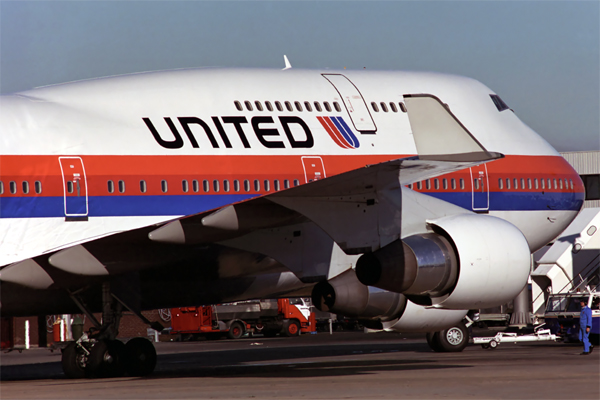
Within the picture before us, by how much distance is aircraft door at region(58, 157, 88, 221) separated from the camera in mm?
16031

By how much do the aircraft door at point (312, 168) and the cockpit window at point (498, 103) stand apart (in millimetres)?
5709

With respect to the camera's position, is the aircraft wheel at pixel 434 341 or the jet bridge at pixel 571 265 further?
the jet bridge at pixel 571 265

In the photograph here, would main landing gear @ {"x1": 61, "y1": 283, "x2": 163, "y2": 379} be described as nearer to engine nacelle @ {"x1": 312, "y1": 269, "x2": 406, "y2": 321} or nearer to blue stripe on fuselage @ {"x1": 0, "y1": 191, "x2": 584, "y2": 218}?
blue stripe on fuselage @ {"x1": 0, "y1": 191, "x2": 584, "y2": 218}

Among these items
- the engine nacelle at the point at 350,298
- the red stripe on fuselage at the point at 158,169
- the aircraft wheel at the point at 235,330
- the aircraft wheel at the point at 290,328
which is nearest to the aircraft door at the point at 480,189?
the red stripe on fuselage at the point at 158,169

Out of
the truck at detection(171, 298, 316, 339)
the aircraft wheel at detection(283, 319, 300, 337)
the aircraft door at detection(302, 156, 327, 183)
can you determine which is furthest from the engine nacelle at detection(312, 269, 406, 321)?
the aircraft wheel at detection(283, 319, 300, 337)

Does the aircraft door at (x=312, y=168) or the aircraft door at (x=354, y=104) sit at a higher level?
the aircraft door at (x=354, y=104)

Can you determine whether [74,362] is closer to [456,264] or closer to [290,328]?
[456,264]

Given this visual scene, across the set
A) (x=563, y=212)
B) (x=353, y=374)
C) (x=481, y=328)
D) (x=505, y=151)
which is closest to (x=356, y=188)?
(x=353, y=374)

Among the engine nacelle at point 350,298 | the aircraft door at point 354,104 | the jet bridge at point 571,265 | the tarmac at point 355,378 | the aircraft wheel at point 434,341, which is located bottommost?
the tarmac at point 355,378

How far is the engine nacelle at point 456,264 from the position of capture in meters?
14.2

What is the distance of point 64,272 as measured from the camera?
48.5 feet

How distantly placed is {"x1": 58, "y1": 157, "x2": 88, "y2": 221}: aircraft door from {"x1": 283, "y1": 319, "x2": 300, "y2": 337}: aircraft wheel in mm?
23677

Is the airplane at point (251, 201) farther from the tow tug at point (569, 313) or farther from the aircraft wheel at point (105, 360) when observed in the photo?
the tow tug at point (569, 313)

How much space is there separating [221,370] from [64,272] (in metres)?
4.95
